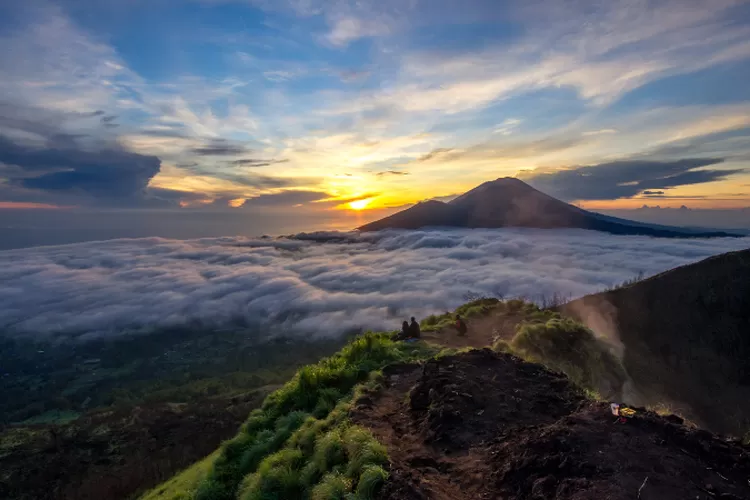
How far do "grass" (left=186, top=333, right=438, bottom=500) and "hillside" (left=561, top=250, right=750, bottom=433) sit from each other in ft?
145

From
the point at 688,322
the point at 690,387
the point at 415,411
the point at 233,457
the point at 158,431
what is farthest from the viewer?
the point at 158,431

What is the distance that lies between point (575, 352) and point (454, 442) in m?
14.1

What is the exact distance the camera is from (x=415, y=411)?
35.6 feet

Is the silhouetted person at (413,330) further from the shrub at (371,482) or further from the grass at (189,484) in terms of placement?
the shrub at (371,482)

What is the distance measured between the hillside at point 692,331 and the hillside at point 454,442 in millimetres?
44482

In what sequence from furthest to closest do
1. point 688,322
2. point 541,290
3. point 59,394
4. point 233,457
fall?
point 541,290, point 59,394, point 688,322, point 233,457

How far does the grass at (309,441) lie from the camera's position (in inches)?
328

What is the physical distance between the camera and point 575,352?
67.2 ft

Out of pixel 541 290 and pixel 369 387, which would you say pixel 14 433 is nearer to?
pixel 369 387

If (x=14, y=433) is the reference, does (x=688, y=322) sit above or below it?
above

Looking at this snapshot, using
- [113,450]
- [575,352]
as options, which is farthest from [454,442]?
[113,450]

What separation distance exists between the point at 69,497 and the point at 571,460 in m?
68.7

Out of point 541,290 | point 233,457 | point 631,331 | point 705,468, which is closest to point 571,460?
Answer: point 705,468

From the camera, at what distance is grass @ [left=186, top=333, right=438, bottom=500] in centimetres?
833
